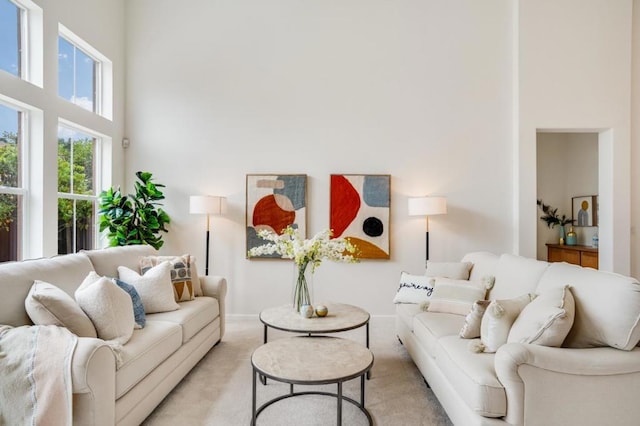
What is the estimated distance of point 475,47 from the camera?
455 centimetres

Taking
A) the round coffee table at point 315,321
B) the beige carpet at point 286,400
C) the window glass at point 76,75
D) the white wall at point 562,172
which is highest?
the window glass at point 76,75

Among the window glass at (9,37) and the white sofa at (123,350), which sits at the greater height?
the window glass at (9,37)

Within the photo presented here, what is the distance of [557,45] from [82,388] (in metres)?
5.48

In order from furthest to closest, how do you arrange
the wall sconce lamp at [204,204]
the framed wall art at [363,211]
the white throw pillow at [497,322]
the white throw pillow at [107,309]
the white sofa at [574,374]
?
1. the framed wall art at [363,211]
2. the wall sconce lamp at [204,204]
3. the white throw pillow at [107,309]
4. the white throw pillow at [497,322]
5. the white sofa at [574,374]

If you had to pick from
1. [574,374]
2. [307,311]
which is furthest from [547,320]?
[307,311]

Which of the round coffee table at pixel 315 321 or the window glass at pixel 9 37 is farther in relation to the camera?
the window glass at pixel 9 37

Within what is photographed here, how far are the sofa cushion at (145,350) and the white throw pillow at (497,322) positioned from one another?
76.9 inches

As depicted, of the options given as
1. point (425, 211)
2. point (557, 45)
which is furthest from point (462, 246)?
point (557, 45)

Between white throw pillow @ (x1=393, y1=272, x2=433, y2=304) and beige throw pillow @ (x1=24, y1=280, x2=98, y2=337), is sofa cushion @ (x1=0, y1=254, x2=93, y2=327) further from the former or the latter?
white throw pillow @ (x1=393, y1=272, x2=433, y2=304)

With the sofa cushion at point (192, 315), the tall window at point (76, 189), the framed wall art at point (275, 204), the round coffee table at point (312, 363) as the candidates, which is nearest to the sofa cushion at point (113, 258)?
the sofa cushion at point (192, 315)

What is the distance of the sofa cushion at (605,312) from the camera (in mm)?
1788

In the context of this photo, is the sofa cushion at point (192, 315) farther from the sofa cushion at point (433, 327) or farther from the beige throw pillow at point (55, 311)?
the sofa cushion at point (433, 327)

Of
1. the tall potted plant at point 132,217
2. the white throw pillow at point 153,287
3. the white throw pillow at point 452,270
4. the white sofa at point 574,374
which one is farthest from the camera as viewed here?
the tall potted plant at point 132,217

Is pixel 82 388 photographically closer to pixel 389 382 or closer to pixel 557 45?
pixel 389 382
